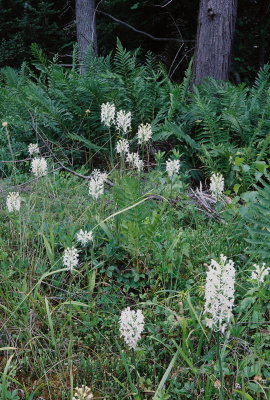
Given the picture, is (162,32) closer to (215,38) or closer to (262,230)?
(215,38)

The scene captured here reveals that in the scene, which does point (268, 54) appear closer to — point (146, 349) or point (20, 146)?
point (20, 146)

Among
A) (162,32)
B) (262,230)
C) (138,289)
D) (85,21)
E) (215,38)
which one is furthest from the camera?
(162,32)

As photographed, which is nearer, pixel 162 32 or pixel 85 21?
pixel 85 21

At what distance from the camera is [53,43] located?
33.8 feet

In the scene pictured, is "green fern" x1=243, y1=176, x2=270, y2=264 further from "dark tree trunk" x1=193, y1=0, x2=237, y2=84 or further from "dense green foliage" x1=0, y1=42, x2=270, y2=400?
"dark tree trunk" x1=193, y1=0, x2=237, y2=84

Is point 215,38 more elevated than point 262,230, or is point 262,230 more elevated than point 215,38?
point 215,38

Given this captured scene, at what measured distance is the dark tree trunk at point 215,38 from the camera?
546 cm

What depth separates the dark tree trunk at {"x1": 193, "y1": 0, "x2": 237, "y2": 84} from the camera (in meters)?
5.46

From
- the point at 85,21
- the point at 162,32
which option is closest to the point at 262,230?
the point at 85,21

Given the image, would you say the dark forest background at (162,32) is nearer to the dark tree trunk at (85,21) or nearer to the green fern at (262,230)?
the dark tree trunk at (85,21)

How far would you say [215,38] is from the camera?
5535 millimetres

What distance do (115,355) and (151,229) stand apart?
0.75 meters

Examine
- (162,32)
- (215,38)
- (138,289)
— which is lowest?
(138,289)

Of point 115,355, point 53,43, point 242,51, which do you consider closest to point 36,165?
point 115,355
